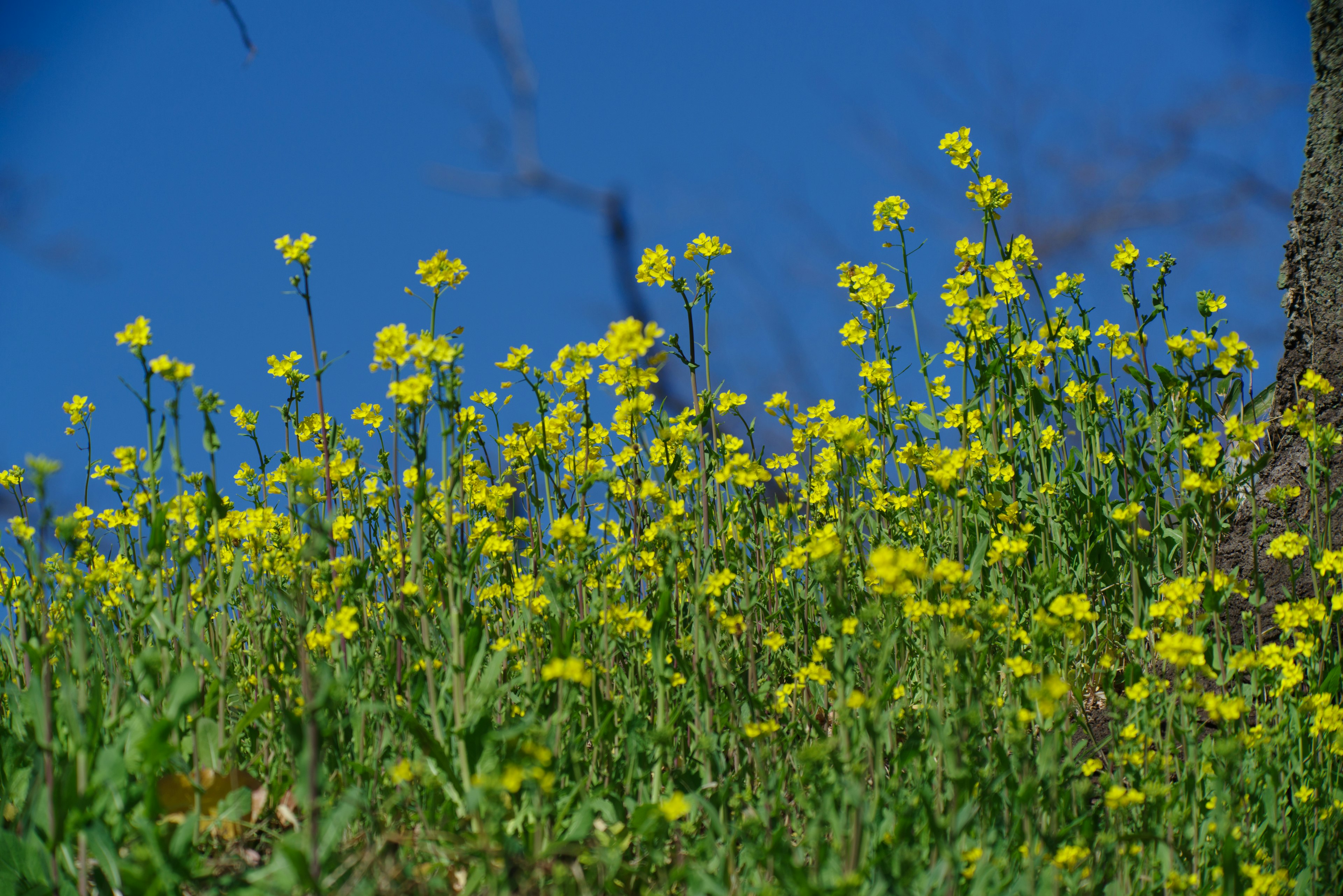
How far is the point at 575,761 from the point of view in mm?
1873

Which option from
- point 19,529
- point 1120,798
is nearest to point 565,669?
point 1120,798

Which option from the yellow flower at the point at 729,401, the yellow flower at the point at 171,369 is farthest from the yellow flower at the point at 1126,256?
the yellow flower at the point at 171,369

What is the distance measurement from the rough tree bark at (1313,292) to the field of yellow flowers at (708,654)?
0.27 feet

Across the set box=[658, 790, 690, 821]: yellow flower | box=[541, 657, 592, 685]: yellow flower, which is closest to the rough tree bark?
box=[658, 790, 690, 821]: yellow flower

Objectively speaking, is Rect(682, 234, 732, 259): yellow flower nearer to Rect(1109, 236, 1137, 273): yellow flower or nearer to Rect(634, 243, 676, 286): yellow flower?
Rect(634, 243, 676, 286): yellow flower

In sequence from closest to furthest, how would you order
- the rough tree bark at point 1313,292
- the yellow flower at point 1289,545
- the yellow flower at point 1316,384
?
the yellow flower at point 1289,545 → the yellow flower at point 1316,384 → the rough tree bark at point 1313,292

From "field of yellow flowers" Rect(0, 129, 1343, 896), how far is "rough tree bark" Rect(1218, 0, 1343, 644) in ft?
0.27

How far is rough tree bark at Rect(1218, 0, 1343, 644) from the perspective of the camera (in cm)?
316

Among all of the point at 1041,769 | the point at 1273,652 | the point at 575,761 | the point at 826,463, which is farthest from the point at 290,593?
the point at 1273,652

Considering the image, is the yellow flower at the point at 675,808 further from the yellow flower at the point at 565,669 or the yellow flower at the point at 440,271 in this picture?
the yellow flower at the point at 440,271

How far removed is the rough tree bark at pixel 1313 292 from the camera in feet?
10.4

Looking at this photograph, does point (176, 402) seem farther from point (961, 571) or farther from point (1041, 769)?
point (1041, 769)

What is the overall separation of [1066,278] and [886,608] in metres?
1.60

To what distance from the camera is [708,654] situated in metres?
1.98
